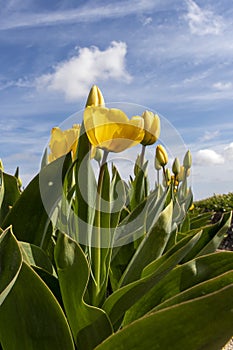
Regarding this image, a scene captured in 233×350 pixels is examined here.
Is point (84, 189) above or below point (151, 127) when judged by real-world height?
below

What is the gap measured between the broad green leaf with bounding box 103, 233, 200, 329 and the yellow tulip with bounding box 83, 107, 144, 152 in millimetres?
263

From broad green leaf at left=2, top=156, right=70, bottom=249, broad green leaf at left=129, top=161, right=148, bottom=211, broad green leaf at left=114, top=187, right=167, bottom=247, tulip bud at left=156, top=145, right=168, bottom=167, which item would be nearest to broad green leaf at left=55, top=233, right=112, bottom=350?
broad green leaf at left=2, top=156, right=70, bottom=249

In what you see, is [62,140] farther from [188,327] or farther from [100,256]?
[188,327]

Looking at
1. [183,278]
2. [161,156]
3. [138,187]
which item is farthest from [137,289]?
[161,156]

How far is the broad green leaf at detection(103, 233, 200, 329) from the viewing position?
37.6 inches

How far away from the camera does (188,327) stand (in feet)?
2.16

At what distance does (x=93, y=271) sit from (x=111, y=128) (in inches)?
15.4

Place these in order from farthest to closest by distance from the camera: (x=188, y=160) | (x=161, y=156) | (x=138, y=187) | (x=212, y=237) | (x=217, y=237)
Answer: (x=188, y=160)
(x=161, y=156)
(x=138, y=187)
(x=212, y=237)
(x=217, y=237)

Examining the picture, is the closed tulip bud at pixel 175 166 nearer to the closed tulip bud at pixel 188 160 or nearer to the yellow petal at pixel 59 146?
the closed tulip bud at pixel 188 160

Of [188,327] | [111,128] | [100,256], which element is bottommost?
[188,327]

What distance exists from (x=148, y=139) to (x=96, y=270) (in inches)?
19.6

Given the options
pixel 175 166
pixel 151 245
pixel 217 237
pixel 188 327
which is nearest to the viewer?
pixel 188 327

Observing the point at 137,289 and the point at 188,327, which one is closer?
the point at 188,327

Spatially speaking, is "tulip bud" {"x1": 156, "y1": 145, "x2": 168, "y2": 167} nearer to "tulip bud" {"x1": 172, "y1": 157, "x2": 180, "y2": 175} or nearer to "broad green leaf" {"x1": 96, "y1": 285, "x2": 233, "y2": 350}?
"tulip bud" {"x1": 172, "y1": 157, "x2": 180, "y2": 175}
